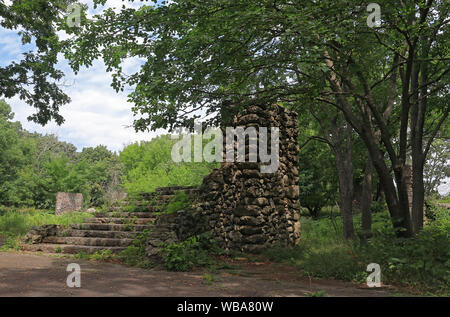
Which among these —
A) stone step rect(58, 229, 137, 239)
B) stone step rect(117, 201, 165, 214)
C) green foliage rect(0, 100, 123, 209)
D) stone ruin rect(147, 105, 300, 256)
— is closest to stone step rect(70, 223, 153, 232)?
stone step rect(58, 229, 137, 239)

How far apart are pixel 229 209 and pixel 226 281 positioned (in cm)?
379

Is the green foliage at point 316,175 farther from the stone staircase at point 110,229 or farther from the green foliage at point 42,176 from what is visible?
the green foliage at point 42,176

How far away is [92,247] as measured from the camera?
30.0 ft

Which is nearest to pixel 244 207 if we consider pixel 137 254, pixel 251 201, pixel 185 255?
pixel 251 201

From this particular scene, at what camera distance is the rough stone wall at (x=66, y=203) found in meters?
18.3

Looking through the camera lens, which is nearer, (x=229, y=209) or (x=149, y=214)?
(x=229, y=209)

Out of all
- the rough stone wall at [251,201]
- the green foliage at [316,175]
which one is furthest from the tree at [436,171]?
the rough stone wall at [251,201]

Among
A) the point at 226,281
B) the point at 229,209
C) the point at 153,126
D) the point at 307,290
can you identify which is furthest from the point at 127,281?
the point at 229,209

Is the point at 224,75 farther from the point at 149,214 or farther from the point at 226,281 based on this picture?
the point at 149,214

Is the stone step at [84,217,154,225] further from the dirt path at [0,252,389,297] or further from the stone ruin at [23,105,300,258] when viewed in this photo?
the dirt path at [0,252,389,297]

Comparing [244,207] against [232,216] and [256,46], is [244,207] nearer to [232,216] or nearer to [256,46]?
[232,216]

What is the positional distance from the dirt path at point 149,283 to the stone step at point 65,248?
149cm

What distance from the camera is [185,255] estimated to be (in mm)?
7453
